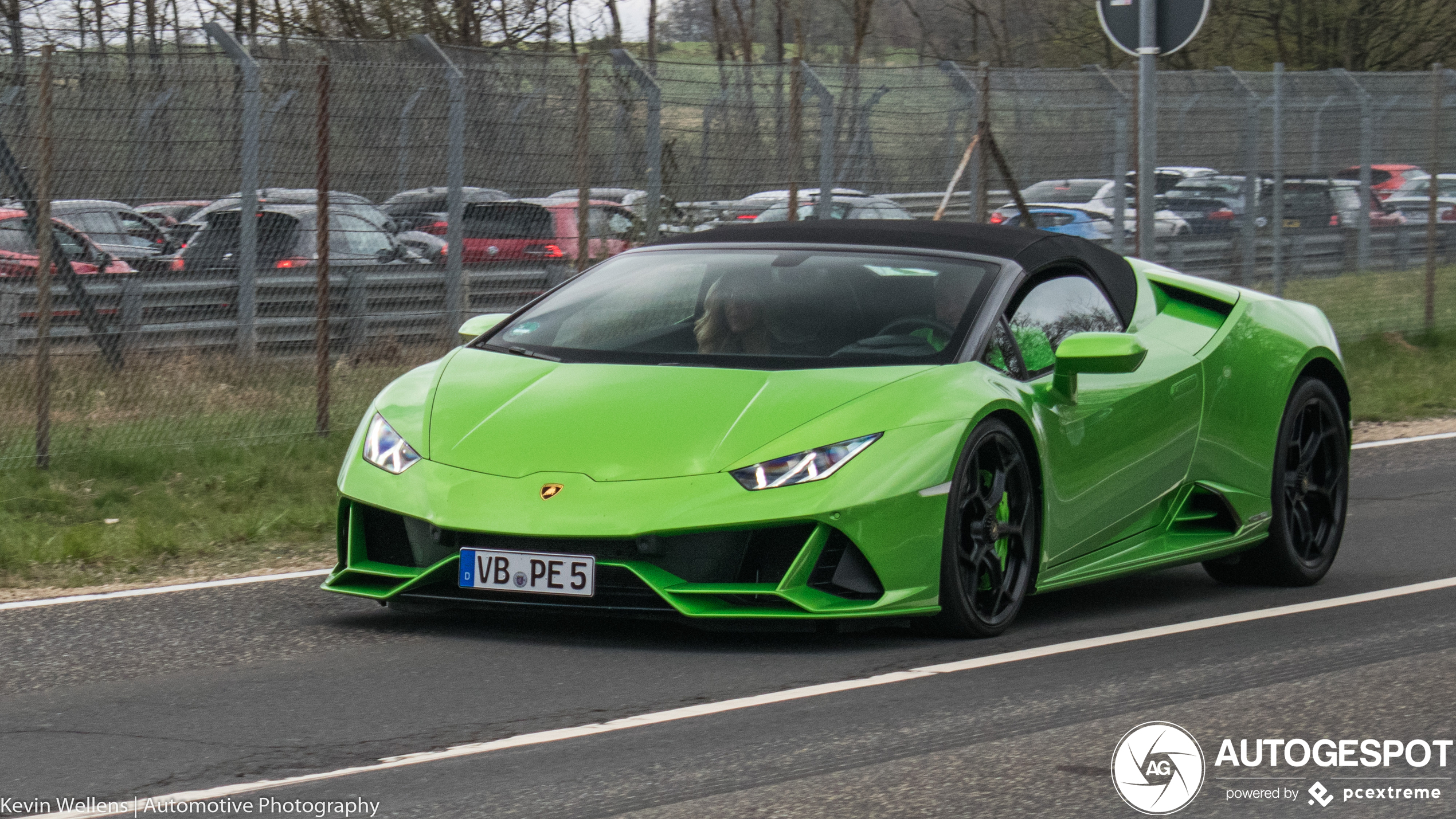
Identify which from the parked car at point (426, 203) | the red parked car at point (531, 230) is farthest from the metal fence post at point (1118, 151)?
the parked car at point (426, 203)

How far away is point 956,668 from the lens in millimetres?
5535

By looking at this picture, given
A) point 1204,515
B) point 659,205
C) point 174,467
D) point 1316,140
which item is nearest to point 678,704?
point 1204,515

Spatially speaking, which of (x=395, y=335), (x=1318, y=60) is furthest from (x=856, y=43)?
(x=395, y=335)

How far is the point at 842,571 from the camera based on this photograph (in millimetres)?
5516

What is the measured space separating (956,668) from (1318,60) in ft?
104

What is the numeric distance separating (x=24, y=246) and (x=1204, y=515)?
19.7 ft

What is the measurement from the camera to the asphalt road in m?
4.23

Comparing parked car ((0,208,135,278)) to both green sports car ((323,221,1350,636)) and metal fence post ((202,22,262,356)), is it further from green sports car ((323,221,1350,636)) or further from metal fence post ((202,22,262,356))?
green sports car ((323,221,1350,636))

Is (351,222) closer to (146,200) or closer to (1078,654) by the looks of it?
(146,200)

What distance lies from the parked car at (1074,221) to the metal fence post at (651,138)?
132 inches

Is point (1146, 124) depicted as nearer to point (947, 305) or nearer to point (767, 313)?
point (947, 305)

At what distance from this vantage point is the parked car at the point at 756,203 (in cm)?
1295

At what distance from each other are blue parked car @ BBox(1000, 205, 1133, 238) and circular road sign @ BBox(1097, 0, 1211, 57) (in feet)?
10.2

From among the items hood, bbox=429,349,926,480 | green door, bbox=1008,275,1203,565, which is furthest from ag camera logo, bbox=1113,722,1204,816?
green door, bbox=1008,275,1203,565
